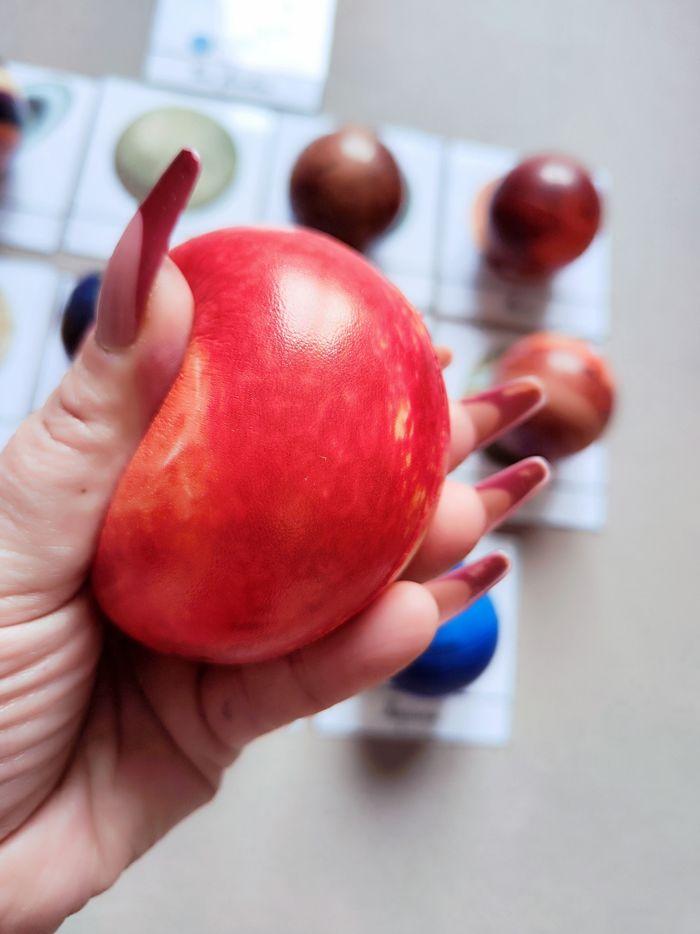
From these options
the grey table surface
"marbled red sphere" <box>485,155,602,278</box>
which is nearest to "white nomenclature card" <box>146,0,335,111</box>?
the grey table surface

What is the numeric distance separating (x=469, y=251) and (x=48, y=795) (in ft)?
2.19

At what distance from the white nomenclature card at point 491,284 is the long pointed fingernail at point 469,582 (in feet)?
1.36

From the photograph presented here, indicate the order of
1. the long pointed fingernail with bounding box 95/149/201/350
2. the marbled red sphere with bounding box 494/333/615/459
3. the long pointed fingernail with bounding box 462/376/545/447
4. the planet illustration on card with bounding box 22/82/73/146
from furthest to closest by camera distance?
1. the planet illustration on card with bounding box 22/82/73/146
2. the marbled red sphere with bounding box 494/333/615/459
3. the long pointed fingernail with bounding box 462/376/545/447
4. the long pointed fingernail with bounding box 95/149/201/350

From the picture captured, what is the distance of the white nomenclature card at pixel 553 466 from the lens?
83 cm

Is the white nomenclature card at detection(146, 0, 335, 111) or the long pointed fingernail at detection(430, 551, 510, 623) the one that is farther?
the white nomenclature card at detection(146, 0, 335, 111)

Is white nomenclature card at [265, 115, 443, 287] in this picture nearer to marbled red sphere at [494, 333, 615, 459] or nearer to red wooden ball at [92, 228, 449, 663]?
marbled red sphere at [494, 333, 615, 459]

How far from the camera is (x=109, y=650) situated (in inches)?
21.4

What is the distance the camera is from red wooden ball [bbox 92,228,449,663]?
0.34 meters

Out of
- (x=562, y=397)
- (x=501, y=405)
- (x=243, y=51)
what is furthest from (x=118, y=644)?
(x=243, y=51)

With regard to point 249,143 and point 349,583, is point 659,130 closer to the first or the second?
point 249,143

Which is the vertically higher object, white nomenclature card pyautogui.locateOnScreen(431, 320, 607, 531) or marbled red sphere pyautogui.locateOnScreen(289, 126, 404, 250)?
marbled red sphere pyautogui.locateOnScreen(289, 126, 404, 250)

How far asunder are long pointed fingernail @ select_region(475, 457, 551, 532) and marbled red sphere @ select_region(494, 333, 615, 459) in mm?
185

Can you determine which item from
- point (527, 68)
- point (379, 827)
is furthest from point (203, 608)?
point (527, 68)

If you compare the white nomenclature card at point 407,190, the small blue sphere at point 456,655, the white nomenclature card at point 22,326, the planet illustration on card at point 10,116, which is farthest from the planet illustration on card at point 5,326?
the small blue sphere at point 456,655
